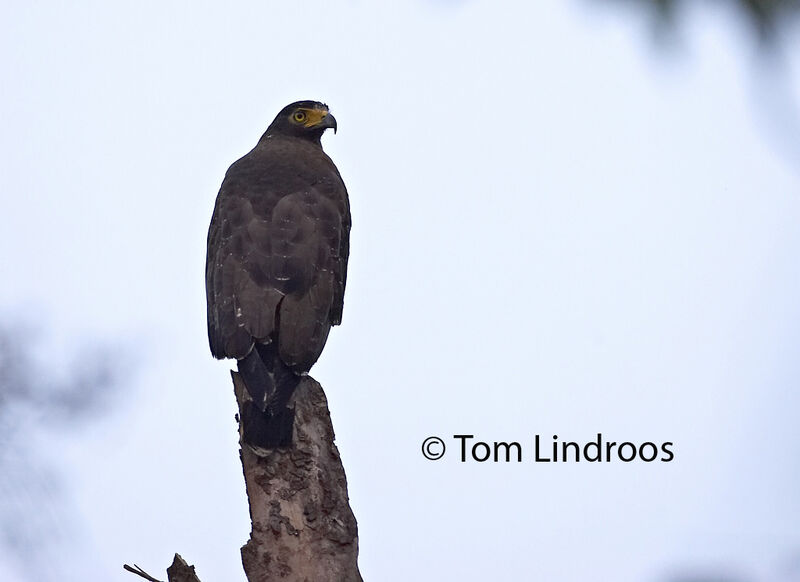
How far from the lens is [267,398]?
16.5 ft

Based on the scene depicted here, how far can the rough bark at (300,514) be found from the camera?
4.38 metres

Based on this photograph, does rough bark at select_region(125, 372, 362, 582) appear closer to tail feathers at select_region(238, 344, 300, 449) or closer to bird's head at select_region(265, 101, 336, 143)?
tail feathers at select_region(238, 344, 300, 449)

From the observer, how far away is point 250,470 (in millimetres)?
4734

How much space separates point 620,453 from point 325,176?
8.28 ft

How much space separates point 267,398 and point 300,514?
0.71m

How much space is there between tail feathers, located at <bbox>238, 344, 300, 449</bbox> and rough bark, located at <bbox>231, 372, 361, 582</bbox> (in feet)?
0.19

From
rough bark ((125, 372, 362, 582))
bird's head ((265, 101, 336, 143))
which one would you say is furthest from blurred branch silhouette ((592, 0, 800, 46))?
bird's head ((265, 101, 336, 143))

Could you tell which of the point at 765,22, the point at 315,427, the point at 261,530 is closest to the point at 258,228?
the point at 315,427

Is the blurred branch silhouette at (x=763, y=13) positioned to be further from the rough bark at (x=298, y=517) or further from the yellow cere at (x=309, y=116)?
the yellow cere at (x=309, y=116)

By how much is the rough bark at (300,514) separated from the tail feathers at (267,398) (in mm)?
58

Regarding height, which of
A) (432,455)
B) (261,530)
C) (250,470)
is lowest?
(261,530)

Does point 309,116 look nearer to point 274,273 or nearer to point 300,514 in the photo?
point 274,273

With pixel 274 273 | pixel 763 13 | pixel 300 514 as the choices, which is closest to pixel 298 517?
pixel 300 514

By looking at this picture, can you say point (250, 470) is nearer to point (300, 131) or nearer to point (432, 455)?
point (432, 455)
